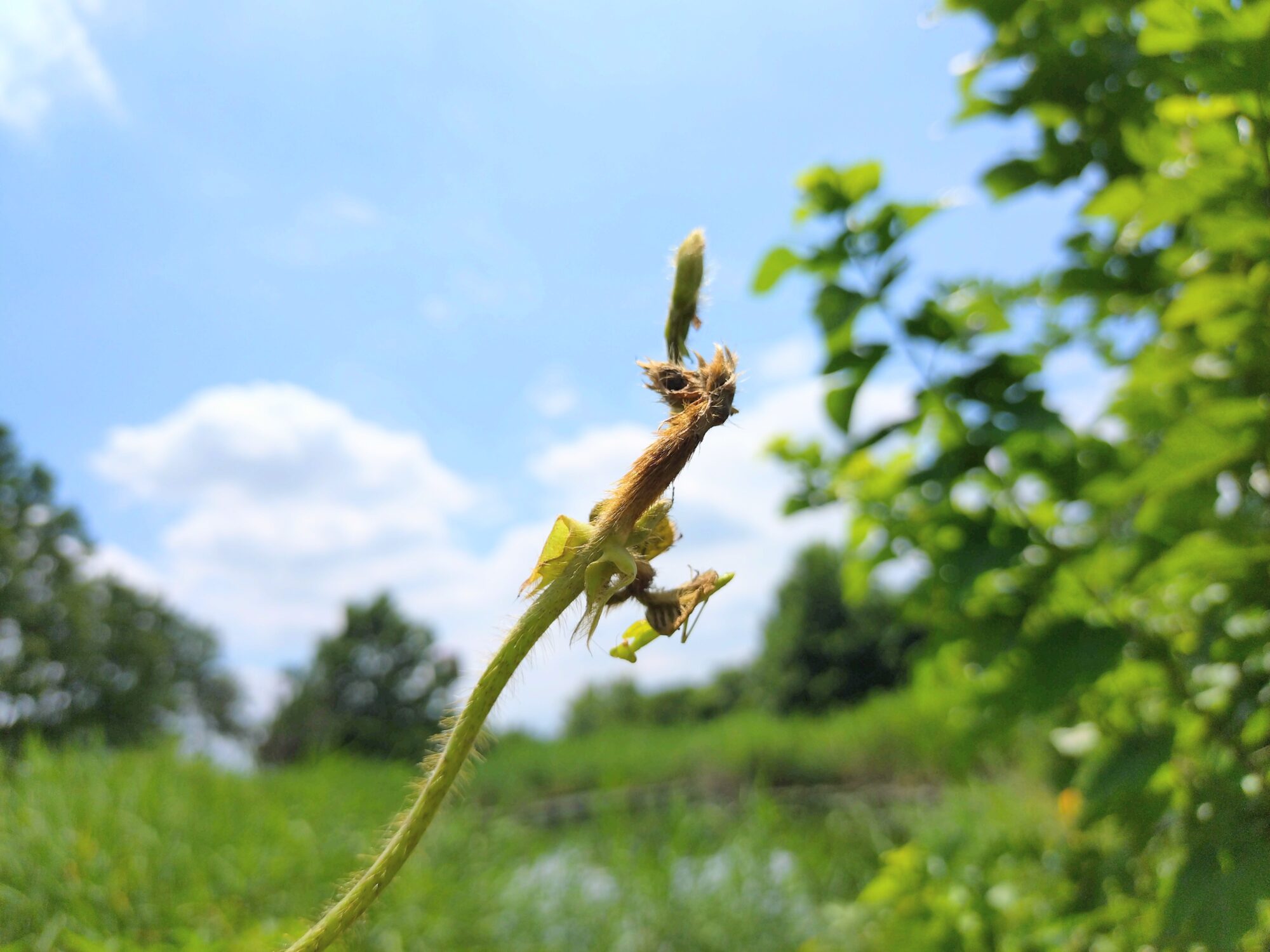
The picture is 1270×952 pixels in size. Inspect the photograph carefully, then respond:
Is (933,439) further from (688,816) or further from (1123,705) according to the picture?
(688,816)

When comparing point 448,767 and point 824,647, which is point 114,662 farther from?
point 448,767

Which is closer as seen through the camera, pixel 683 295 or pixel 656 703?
pixel 683 295

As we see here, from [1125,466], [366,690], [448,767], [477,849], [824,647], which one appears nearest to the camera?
[448,767]

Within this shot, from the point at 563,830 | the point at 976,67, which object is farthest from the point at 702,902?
the point at 976,67

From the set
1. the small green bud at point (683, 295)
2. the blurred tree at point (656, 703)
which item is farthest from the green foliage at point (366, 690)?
the small green bud at point (683, 295)

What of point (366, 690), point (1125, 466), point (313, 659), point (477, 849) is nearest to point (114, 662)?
point (313, 659)

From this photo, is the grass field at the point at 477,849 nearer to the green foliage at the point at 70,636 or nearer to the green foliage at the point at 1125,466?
the green foliage at the point at 1125,466

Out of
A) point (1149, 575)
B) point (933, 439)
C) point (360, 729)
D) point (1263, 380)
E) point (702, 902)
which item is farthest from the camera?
point (360, 729)
